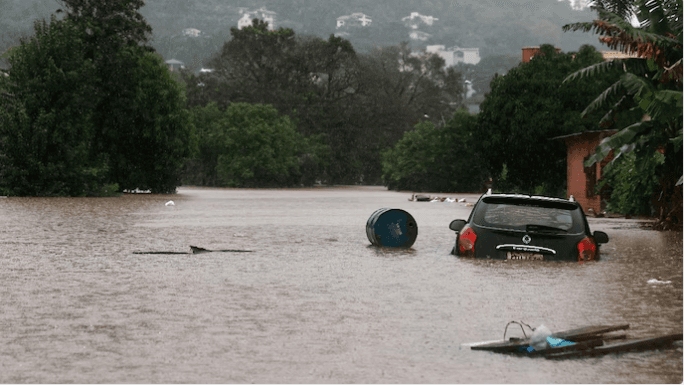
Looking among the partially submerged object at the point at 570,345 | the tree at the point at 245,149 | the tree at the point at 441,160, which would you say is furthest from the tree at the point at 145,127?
the partially submerged object at the point at 570,345

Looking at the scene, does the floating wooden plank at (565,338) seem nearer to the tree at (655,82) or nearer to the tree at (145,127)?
the tree at (655,82)

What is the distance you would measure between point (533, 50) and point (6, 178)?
1424 inches

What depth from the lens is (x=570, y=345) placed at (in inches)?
336

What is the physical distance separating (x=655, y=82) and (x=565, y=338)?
2274 centimetres

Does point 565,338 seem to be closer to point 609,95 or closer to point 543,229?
point 543,229

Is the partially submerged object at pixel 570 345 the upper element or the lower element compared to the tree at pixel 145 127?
lower

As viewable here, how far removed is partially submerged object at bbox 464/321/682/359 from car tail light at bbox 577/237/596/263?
7.21m

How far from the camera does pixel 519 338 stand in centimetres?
888

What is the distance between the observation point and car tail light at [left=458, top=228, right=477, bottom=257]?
16.6 m

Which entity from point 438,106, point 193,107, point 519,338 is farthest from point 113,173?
point 438,106

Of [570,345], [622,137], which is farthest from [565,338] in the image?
[622,137]

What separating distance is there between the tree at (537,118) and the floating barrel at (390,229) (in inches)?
1311

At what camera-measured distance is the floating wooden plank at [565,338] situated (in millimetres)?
8609

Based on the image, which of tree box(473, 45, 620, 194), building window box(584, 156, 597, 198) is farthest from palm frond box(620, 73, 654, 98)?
tree box(473, 45, 620, 194)
